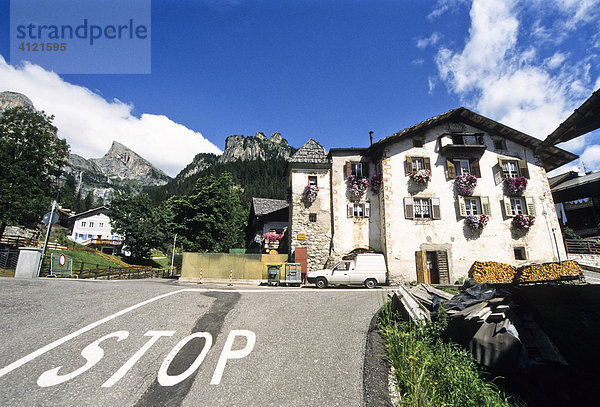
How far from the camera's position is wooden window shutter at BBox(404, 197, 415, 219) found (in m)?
19.5

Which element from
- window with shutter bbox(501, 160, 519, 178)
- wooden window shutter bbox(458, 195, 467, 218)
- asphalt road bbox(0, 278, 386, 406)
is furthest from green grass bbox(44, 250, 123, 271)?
window with shutter bbox(501, 160, 519, 178)

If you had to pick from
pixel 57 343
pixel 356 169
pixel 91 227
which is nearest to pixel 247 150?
pixel 91 227

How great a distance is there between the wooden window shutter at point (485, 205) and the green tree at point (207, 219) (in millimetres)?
23353

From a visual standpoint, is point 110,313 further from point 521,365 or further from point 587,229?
point 587,229

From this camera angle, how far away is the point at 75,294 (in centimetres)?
832

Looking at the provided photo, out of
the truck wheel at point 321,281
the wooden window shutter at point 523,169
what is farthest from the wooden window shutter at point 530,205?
the truck wheel at point 321,281

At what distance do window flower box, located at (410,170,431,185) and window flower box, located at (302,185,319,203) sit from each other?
720cm

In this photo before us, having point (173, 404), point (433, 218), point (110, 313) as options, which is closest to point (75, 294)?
point (110, 313)

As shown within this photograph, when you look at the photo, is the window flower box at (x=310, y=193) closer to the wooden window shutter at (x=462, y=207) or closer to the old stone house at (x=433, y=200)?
the old stone house at (x=433, y=200)

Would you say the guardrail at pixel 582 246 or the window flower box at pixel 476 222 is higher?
the window flower box at pixel 476 222

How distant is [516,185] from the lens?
64.6 feet

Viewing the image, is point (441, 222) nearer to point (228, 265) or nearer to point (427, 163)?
point (427, 163)

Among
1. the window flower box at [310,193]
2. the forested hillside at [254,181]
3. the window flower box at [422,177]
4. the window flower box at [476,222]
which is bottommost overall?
the window flower box at [476,222]

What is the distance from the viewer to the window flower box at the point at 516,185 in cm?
1964
